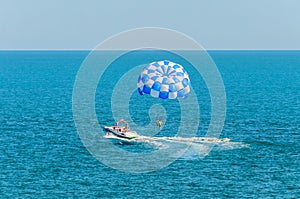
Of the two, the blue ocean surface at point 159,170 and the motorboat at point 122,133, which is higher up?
the motorboat at point 122,133

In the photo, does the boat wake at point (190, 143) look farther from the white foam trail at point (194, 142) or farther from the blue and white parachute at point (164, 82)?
the blue and white parachute at point (164, 82)

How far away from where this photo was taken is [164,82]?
317 feet

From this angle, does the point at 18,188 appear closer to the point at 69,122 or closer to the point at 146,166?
the point at 146,166

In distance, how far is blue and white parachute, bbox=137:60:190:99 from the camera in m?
96.5

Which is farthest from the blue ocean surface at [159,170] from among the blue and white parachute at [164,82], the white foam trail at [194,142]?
the blue and white parachute at [164,82]

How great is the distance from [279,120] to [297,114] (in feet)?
36.5

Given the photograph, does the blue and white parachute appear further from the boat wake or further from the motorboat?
the motorboat

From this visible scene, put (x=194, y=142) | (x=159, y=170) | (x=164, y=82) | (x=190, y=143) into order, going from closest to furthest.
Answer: (x=159, y=170) < (x=164, y=82) < (x=190, y=143) < (x=194, y=142)

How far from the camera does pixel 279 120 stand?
139 metres

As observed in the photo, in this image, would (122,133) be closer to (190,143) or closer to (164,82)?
(190,143)

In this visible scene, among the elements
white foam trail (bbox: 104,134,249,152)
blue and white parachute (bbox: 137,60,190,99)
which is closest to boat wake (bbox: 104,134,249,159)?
white foam trail (bbox: 104,134,249,152)

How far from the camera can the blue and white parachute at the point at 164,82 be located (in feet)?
317

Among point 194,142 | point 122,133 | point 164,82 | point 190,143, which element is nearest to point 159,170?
point 164,82

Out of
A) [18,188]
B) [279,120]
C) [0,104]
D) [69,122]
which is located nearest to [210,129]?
[279,120]
